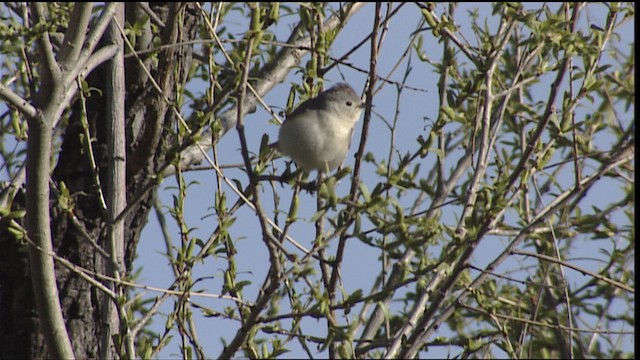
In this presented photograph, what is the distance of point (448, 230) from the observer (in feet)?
10.2

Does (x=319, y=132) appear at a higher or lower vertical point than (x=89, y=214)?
higher

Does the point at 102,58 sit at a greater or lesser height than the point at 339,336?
greater

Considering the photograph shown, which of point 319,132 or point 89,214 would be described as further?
point 89,214

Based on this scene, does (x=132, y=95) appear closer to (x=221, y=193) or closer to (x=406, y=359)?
(x=221, y=193)

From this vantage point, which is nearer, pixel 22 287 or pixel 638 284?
pixel 638 284

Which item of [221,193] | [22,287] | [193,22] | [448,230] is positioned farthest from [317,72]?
[22,287]

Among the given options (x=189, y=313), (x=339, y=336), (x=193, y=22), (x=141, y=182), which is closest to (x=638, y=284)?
(x=339, y=336)

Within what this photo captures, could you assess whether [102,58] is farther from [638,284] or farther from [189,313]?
[638,284]

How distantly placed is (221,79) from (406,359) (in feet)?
6.61

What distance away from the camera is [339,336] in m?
2.77

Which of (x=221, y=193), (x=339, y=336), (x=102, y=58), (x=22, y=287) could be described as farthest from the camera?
(x=22, y=287)

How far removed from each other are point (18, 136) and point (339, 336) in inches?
78.9

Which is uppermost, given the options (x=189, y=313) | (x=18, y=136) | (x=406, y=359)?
(x=18, y=136)

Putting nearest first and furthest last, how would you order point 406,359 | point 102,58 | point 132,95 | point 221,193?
point 406,359 < point 221,193 < point 102,58 < point 132,95
